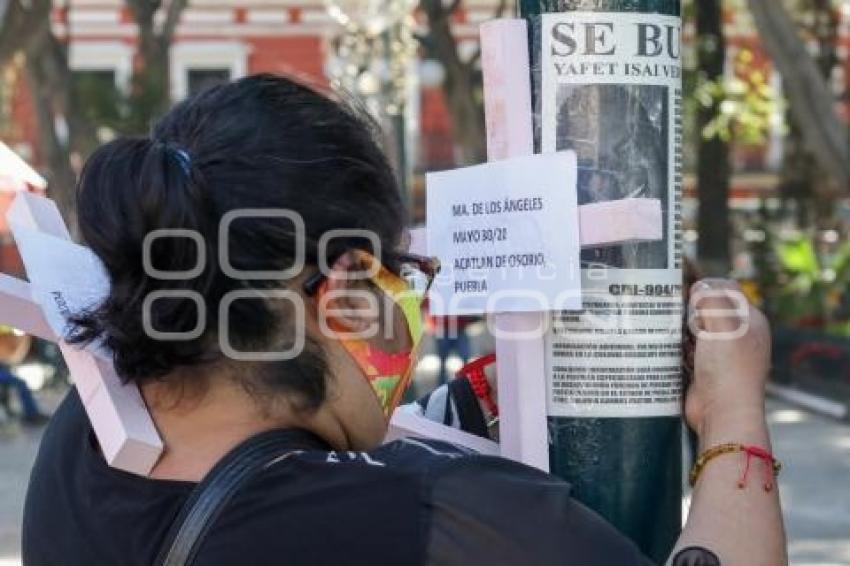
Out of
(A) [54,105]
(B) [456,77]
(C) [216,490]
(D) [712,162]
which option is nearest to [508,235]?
(C) [216,490]

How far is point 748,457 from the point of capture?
6.14 ft

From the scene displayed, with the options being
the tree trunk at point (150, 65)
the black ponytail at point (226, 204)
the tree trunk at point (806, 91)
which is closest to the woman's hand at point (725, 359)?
the black ponytail at point (226, 204)

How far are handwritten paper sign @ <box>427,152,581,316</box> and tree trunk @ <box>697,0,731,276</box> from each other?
18339mm

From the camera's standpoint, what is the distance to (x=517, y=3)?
217 centimetres

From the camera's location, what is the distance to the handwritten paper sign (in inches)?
79.4

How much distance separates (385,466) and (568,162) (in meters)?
0.55

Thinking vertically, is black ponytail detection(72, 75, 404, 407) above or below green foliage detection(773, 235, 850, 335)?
above

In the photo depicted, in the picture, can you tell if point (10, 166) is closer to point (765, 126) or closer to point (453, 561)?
point (453, 561)

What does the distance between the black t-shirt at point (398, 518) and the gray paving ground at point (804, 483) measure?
23.9 ft

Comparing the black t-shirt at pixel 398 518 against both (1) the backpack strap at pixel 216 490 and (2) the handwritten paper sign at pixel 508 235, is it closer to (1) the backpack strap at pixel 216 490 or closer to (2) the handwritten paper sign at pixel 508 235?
(1) the backpack strap at pixel 216 490

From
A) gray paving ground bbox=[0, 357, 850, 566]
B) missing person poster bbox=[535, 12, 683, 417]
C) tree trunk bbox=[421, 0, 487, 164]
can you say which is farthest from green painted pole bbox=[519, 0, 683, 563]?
tree trunk bbox=[421, 0, 487, 164]

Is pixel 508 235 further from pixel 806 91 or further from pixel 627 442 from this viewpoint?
pixel 806 91

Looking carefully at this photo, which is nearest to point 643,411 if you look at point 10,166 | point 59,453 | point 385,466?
point 385,466

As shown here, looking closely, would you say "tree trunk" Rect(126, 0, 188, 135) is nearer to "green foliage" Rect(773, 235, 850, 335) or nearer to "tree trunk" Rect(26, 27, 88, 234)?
"tree trunk" Rect(26, 27, 88, 234)
